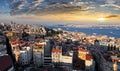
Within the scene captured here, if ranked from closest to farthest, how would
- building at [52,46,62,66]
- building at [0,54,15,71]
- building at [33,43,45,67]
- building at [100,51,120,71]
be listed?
building at [0,54,15,71] → building at [100,51,120,71] → building at [52,46,62,66] → building at [33,43,45,67]

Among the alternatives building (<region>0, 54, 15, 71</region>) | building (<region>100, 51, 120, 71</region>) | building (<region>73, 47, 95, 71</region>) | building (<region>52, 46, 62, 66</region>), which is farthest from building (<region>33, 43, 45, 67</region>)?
building (<region>100, 51, 120, 71</region>)

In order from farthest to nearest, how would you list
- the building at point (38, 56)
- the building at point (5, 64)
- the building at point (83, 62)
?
the building at point (38, 56), the building at point (83, 62), the building at point (5, 64)

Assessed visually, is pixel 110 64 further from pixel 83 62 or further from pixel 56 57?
pixel 56 57

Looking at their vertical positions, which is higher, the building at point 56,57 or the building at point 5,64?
the building at point 5,64

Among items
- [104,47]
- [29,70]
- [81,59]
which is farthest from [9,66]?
[104,47]

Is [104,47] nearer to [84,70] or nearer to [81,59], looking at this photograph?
[81,59]

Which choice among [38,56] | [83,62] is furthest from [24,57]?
[83,62]

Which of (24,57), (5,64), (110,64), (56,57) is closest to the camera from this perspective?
(5,64)

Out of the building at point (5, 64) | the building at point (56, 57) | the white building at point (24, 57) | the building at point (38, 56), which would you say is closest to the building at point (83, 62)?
the building at point (56, 57)

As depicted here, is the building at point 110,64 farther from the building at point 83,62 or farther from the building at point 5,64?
the building at point 5,64

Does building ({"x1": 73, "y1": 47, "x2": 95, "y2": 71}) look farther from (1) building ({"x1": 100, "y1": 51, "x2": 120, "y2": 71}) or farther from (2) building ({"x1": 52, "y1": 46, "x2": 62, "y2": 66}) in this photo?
(2) building ({"x1": 52, "y1": 46, "x2": 62, "y2": 66})

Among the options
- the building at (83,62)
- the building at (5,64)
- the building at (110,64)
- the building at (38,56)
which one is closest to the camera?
the building at (5,64)
